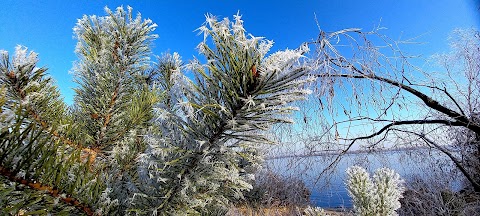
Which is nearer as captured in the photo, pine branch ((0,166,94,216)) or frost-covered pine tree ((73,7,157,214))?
pine branch ((0,166,94,216))

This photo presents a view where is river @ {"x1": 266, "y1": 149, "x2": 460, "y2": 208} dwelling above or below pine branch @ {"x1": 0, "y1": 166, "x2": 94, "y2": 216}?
above

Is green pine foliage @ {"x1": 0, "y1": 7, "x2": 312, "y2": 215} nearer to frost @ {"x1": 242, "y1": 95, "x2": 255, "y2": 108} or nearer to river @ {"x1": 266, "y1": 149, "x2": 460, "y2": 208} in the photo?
frost @ {"x1": 242, "y1": 95, "x2": 255, "y2": 108}

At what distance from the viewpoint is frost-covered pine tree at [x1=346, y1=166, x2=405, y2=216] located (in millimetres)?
1283

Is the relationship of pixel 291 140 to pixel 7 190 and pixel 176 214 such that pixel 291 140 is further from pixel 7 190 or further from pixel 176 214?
pixel 7 190

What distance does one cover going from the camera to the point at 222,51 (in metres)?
0.67

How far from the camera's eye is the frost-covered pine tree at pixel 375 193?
1.28 m

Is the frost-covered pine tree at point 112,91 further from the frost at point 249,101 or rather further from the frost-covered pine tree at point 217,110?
the frost at point 249,101

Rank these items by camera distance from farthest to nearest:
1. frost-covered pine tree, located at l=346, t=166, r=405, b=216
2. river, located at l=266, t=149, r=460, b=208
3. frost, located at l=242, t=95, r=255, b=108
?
1. river, located at l=266, t=149, r=460, b=208
2. frost-covered pine tree, located at l=346, t=166, r=405, b=216
3. frost, located at l=242, t=95, r=255, b=108

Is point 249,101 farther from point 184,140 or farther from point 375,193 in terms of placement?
point 375,193

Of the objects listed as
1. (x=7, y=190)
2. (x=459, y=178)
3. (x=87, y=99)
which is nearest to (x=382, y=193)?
(x=7, y=190)

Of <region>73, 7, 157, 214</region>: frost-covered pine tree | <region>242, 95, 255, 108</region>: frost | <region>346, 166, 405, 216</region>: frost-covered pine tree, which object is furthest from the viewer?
<region>73, 7, 157, 214</region>: frost-covered pine tree

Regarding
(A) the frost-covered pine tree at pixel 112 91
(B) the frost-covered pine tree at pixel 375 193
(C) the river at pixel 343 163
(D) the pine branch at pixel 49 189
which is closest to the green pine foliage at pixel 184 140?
(D) the pine branch at pixel 49 189

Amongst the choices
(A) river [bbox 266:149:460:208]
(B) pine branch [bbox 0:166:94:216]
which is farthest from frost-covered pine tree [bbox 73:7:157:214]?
(A) river [bbox 266:149:460:208]

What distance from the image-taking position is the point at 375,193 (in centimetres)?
133
